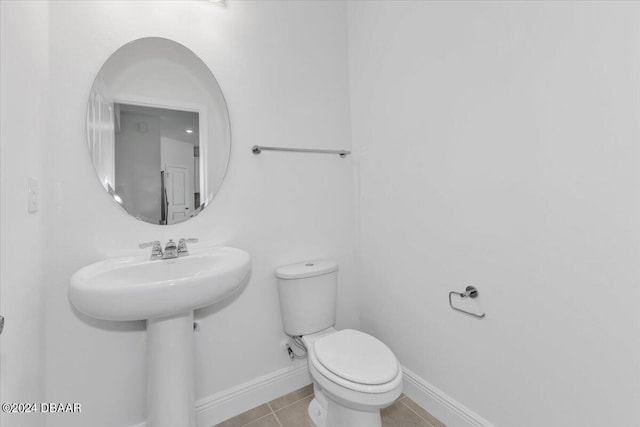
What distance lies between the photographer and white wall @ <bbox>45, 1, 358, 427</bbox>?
3.56ft

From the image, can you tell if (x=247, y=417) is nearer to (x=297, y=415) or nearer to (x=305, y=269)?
(x=297, y=415)

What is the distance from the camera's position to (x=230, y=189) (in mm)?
1396

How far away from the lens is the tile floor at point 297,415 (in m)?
1.31

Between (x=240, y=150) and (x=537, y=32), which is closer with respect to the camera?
(x=537, y=32)

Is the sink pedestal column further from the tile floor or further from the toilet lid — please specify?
the toilet lid

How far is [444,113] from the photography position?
4.11 ft

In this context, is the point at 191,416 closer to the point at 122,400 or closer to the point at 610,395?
the point at 122,400

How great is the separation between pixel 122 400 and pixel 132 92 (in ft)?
4.36

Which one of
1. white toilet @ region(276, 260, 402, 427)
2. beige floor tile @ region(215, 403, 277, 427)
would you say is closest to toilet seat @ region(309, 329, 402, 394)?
white toilet @ region(276, 260, 402, 427)

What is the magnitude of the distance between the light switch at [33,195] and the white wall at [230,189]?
13 cm

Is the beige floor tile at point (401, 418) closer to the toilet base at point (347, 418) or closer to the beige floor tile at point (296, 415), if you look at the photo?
the toilet base at point (347, 418)

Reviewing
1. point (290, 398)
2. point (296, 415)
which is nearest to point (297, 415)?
point (296, 415)

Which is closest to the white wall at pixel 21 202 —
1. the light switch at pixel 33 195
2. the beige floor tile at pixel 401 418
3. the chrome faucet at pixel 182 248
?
the light switch at pixel 33 195

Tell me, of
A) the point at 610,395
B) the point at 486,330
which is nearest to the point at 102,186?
the point at 486,330
